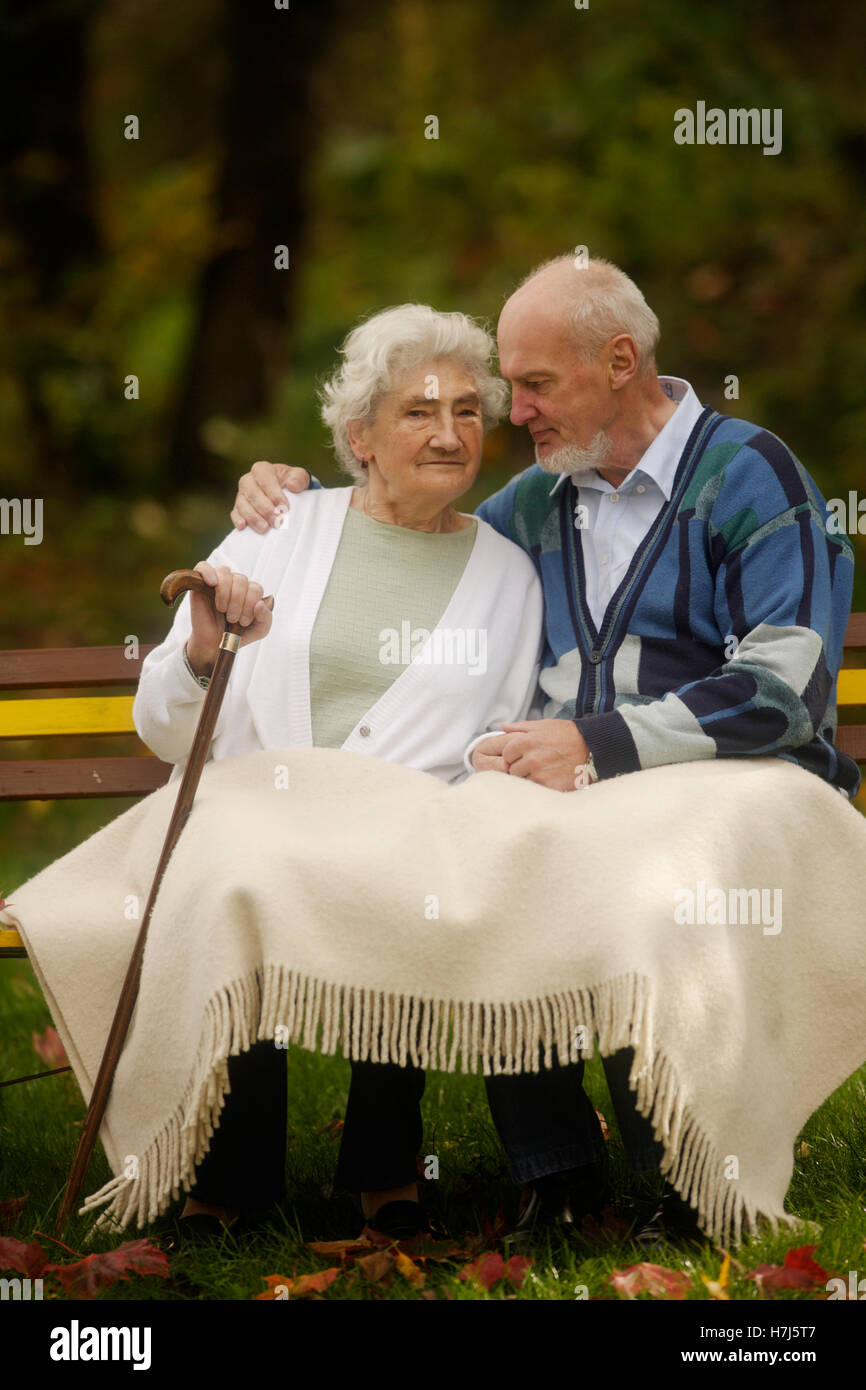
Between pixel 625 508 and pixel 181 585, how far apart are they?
103 centimetres

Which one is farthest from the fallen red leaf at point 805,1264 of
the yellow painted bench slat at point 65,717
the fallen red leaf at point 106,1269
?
the yellow painted bench slat at point 65,717

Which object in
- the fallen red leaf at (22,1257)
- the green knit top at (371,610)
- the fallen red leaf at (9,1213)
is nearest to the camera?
the fallen red leaf at (22,1257)

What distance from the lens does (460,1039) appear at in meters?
2.77

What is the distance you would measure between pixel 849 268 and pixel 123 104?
6281mm

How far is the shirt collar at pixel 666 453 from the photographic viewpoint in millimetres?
3414

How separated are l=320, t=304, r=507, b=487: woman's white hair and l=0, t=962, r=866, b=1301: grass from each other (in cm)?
158

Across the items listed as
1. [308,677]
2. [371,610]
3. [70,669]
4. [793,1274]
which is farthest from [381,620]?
[793,1274]

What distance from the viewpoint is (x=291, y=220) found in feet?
27.5

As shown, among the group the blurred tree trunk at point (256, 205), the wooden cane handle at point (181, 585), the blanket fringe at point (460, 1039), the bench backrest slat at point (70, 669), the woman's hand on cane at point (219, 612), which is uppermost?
the blurred tree trunk at point (256, 205)

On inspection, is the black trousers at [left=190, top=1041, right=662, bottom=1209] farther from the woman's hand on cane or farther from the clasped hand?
the woman's hand on cane

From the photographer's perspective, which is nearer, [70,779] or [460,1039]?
[460,1039]

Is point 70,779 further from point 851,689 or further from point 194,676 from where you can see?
point 851,689

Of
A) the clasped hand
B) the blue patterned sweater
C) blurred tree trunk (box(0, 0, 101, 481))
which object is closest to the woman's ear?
the blue patterned sweater

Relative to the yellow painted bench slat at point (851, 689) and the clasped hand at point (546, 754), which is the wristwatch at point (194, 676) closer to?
the clasped hand at point (546, 754)
